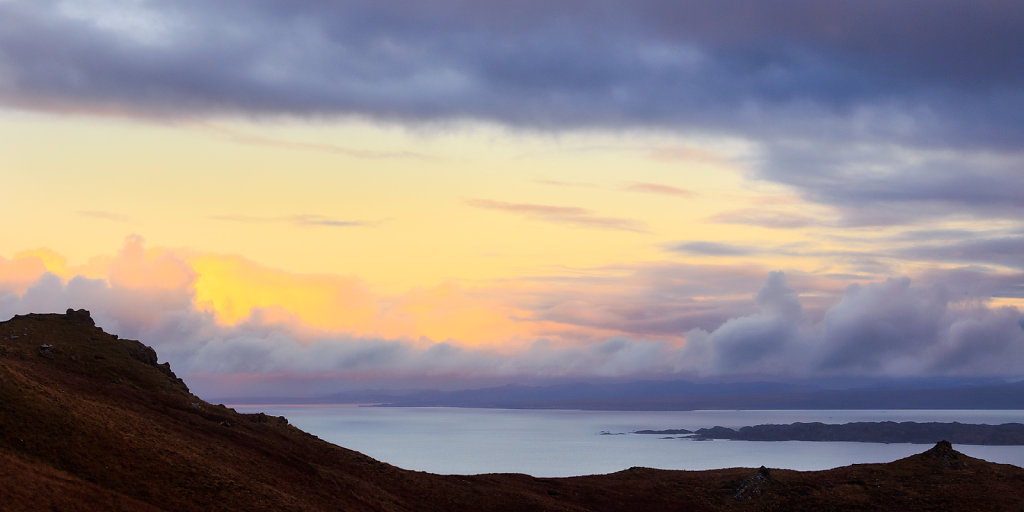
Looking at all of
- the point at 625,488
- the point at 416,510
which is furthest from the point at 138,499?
the point at 625,488

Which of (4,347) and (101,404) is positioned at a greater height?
(4,347)

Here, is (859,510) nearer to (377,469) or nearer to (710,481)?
(710,481)

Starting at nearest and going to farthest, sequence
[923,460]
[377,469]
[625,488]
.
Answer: [377,469] < [625,488] < [923,460]

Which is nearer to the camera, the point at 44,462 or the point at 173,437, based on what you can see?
the point at 44,462

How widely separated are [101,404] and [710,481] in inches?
3196

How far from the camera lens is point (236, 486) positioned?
6919 cm

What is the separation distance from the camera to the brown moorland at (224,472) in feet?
203

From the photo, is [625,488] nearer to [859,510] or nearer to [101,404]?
[859,510]

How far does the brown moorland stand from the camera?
62.0 m

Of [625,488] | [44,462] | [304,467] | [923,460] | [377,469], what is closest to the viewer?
[44,462]

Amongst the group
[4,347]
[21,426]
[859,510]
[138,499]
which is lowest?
[859,510]

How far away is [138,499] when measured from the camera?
60469mm

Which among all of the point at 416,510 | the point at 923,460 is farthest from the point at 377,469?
the point at 923,460

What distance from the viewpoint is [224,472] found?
236 ft
